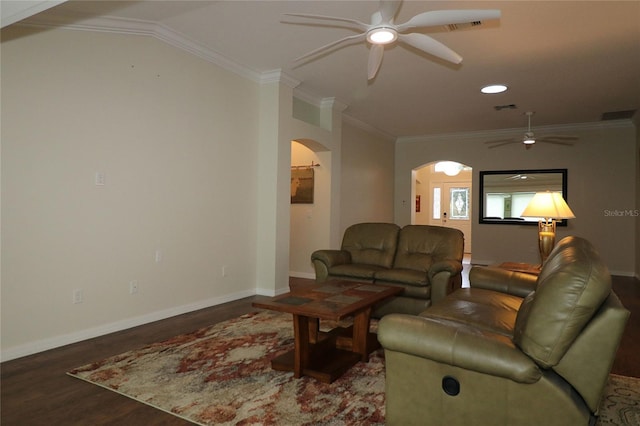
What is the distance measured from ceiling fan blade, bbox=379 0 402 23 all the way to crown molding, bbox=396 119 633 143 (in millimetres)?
6216

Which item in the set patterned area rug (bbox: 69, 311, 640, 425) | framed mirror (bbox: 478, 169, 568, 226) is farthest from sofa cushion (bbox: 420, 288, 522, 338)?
framed mirror (bbox: 478, 169, 568, 226)

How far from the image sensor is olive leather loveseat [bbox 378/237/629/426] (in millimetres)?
1596

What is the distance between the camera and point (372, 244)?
478 centimetres

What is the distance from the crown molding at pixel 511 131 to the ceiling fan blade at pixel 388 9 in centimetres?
622

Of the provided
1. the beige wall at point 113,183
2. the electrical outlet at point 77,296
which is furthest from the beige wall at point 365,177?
the electrical outlet at point 77,296

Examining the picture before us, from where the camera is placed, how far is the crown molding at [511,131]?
721cm

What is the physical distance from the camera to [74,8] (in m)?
3.07

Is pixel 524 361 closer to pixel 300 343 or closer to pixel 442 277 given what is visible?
pixel 300 343

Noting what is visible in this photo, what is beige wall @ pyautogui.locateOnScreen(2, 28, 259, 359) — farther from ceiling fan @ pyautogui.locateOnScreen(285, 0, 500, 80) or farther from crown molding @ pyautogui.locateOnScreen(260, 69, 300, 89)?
ceiling fan @ pyautogui.locateOnScreen(285, 0, 500, 80)

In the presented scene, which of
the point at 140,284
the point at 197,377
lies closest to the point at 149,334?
the point at 140,284

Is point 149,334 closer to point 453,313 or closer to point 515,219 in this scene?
point 453,313

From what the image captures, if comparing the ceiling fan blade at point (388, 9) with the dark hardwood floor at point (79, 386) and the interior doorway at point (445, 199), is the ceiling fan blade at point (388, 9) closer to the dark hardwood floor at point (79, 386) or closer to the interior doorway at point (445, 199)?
the dark hardwood floor at point (79, 386)

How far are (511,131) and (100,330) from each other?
25.4 feet

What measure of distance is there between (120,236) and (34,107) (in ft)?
4.04
